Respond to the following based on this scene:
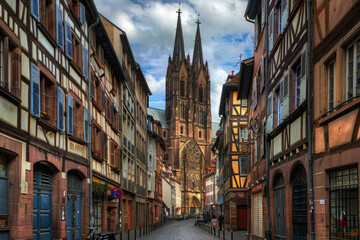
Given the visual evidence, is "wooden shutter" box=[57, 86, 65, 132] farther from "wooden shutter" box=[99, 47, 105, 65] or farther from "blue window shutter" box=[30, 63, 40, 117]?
"wooden shutter" box=[99, 47, 105, 65]

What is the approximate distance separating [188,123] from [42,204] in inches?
4545

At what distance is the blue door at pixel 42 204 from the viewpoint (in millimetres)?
13789

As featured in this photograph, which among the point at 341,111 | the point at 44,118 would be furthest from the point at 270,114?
the point at 341,111

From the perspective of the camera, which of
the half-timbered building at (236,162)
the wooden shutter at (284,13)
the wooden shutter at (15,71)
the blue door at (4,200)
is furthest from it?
the half-timbered building at (236,162)

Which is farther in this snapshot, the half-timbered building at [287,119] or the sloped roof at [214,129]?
the sloped roof at [214,129]

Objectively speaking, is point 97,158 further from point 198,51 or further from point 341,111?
point 198,51

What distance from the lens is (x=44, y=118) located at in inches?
551

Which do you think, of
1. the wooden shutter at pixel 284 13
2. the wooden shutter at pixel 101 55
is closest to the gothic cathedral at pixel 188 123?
the wooden shutter at pixel 101 55

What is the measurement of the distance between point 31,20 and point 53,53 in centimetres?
218

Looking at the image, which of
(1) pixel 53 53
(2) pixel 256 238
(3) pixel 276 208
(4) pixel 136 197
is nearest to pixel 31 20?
(1) pixel 53 53

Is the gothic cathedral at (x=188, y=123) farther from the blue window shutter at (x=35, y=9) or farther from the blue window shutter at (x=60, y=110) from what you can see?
the blue window shutter at (x=35, y=9)

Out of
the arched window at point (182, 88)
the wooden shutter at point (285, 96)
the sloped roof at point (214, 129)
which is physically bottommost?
the wooden shutter at point (285, 96)

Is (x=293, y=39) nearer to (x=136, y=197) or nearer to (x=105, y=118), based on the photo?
(x=105, y=118)

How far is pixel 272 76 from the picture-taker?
17484mm
